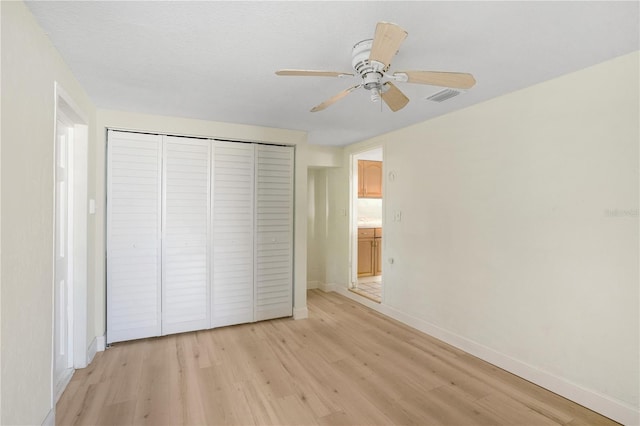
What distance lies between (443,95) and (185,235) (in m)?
2.88

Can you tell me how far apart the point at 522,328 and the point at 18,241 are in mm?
3335

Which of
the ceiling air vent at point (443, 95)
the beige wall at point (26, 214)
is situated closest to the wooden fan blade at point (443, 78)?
the ceiling air vent at point (443, 95)

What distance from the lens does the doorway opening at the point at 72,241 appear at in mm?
2436

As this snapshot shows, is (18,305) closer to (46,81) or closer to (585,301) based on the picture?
(46,81)

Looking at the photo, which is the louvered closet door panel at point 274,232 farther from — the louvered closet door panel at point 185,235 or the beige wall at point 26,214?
the beige wall at point 26,214

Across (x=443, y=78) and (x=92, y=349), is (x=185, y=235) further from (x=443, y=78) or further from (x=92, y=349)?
(x=443, y=78)

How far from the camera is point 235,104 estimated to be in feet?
9.35

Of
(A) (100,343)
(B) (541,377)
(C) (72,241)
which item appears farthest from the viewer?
(A) (100,343)

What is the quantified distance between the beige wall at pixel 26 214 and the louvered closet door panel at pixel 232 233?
65.3 inches

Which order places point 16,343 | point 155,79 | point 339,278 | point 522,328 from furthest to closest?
point 339,278
point 522,328
point 155,79
point 16,343

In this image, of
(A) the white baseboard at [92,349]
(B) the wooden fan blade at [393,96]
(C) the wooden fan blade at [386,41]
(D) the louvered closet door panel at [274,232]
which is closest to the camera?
(C) the wooden fan blade at [386,41]

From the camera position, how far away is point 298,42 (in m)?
1.78

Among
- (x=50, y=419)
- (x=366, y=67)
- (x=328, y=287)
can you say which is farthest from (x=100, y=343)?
(x=366, y=67)

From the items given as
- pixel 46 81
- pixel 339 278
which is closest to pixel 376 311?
pixel 339 278
